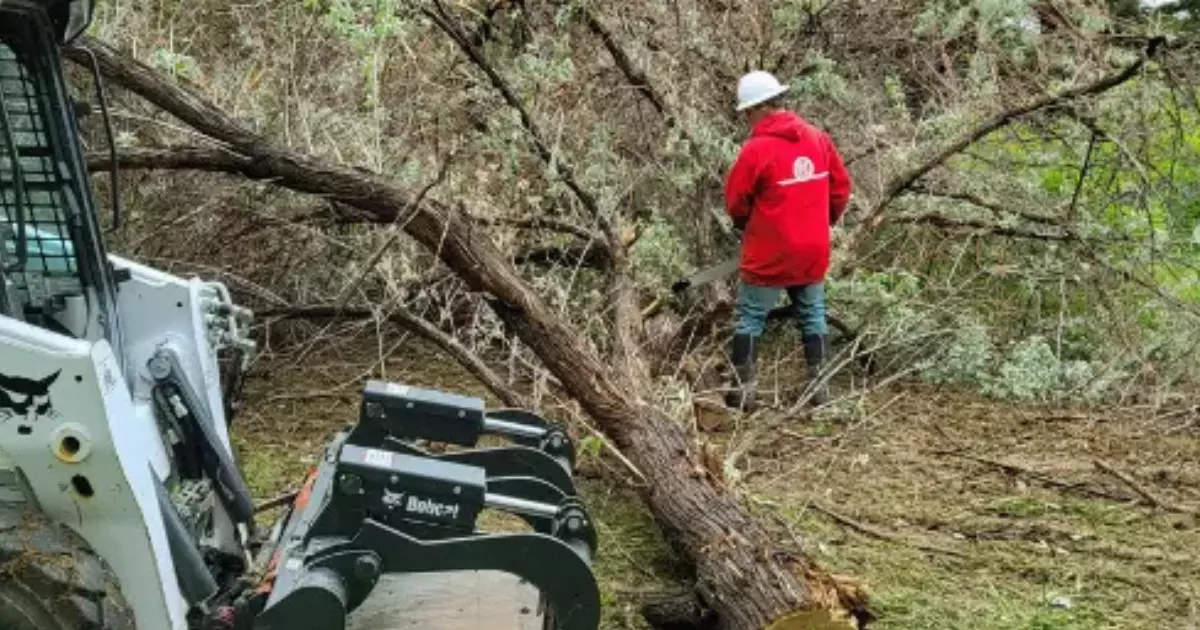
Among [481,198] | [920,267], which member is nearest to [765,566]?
[481,198]

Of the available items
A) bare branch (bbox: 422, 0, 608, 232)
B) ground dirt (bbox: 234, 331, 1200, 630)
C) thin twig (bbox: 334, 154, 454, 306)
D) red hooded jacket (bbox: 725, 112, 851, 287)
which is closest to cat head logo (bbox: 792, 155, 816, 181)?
red hooded jacket (bbox: 725, 112, 851, 287)

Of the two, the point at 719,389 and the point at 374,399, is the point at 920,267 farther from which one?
the point at 374,399

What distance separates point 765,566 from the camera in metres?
4.20

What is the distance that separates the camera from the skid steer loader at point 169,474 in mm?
3141

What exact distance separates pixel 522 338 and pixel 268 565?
2.22m

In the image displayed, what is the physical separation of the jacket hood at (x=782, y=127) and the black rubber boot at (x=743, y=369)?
103cm

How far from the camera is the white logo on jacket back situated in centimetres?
712

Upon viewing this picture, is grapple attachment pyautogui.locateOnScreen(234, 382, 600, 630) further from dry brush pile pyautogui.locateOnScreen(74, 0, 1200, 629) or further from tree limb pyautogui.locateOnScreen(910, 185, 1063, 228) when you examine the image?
tree limb pyautogui.locateOnScreen(910, 185, 1063, 228)

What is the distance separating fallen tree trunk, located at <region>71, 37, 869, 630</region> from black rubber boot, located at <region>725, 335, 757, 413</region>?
1.49 metres

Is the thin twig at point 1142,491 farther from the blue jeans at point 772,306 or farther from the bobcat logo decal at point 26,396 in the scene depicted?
the bobcat logo decal at point 26,396

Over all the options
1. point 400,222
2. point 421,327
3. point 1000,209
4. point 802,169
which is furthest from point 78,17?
point 1000,209

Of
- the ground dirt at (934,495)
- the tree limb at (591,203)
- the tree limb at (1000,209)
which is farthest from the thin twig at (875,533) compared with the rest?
the tree limb at (1000,209)

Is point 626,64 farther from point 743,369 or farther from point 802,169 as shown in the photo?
point 743,369

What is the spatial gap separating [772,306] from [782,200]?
58cm
